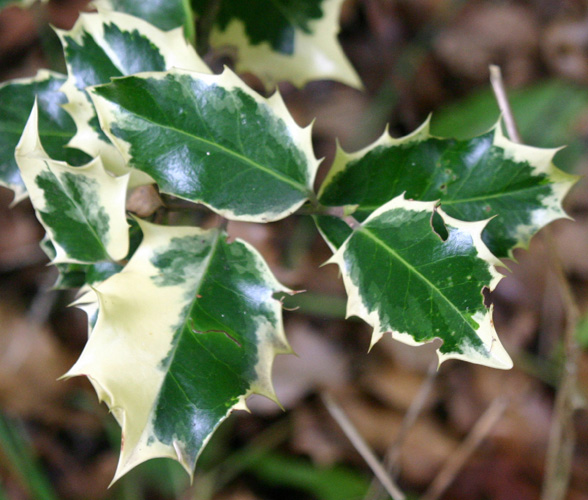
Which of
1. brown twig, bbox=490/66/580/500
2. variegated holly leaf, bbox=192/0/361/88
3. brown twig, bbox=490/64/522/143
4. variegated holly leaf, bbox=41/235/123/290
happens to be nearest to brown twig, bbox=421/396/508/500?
brown twig, bbox=490/66/580/500

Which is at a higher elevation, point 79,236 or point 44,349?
point 79,236

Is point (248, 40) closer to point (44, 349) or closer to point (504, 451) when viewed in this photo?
point (44, 349)

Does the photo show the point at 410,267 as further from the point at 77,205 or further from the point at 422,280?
the point at 77,205

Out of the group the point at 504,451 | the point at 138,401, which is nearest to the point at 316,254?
the point at 504,451

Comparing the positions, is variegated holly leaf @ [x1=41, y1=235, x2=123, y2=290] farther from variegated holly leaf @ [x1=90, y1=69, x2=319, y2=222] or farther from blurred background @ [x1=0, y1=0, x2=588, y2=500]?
blurred background @ [x1=0, y1=0, x2=588, y2=500]

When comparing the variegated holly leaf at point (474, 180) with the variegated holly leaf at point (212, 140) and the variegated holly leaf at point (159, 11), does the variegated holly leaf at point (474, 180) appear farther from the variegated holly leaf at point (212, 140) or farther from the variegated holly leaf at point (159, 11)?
the variegated holly leaf at point (159, 11)

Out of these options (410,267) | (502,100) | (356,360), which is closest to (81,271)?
(410,267)

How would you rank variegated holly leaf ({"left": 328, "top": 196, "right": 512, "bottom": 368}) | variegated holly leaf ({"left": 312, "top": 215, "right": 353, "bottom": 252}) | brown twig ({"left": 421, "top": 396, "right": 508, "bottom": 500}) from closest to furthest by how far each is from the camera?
variegated holly leaf ({"left": 328, "top": 196, "right": 512, "bottom": 368}) < variegated holly leaf ({"left": 312, "top": 215, "right": 353, "bottom": 252}) < brown twig ({"left": 421, "top": 396, "right": 508, "bottom": 500})
